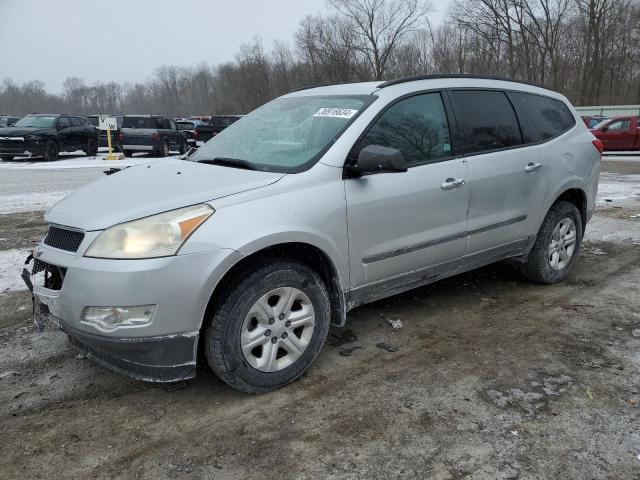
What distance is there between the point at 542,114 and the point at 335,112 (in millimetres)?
2191

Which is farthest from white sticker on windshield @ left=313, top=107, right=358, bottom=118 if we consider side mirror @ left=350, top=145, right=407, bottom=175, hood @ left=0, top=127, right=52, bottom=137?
hood @ left=0, top=127, right=52, bottom=137

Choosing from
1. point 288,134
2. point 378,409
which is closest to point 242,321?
point 378,409

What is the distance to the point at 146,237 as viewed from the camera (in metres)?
2.76

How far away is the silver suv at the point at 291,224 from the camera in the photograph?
275 centimetres

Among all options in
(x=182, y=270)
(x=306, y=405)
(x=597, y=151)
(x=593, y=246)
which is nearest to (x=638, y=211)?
(x=593, y=246)

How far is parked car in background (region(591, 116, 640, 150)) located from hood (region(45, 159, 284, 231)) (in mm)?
21628

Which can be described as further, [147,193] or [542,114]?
[542,114]

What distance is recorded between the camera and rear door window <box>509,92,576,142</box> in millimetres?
4645

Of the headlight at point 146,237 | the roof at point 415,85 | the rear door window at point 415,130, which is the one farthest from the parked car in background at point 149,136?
the headlight at point 146,237

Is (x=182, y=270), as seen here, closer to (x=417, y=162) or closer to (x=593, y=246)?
(x=417, y=162)

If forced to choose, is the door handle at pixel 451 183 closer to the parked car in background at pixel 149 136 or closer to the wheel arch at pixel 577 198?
the wheel arch at pixel 577 198

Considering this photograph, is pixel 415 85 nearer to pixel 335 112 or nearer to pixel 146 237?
pixel 335 112

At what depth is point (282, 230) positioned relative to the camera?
299 centimetres

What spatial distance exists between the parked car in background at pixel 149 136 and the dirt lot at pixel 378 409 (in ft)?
56.9
